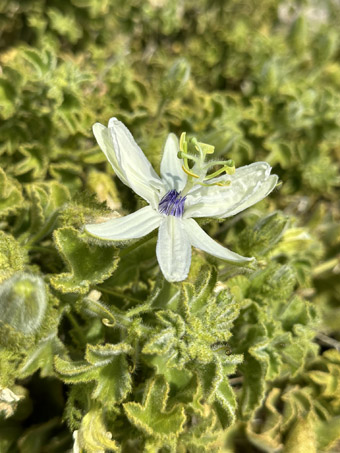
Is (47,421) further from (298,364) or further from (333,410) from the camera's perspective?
(333,410)

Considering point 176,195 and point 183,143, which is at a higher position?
point 183,143

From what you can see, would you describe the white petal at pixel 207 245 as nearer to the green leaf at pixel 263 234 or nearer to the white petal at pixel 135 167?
the white petal at pixel 135 167

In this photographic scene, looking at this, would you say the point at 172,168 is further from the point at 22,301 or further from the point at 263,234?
the point at 22,301

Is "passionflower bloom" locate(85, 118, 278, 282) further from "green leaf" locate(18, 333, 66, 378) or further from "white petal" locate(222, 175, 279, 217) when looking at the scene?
"green leaf" locate(18, 333, 66, 378)

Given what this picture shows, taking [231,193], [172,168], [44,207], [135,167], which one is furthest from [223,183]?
[44,207]

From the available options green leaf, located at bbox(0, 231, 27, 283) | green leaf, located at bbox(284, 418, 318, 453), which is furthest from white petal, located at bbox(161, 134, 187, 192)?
green leaf, located at bbox(284, 418, 318, 453)

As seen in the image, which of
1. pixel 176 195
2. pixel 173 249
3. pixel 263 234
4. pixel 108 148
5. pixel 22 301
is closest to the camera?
pixel 22 301

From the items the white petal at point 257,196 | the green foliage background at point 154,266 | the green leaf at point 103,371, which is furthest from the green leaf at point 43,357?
the white petal at point 257,196
